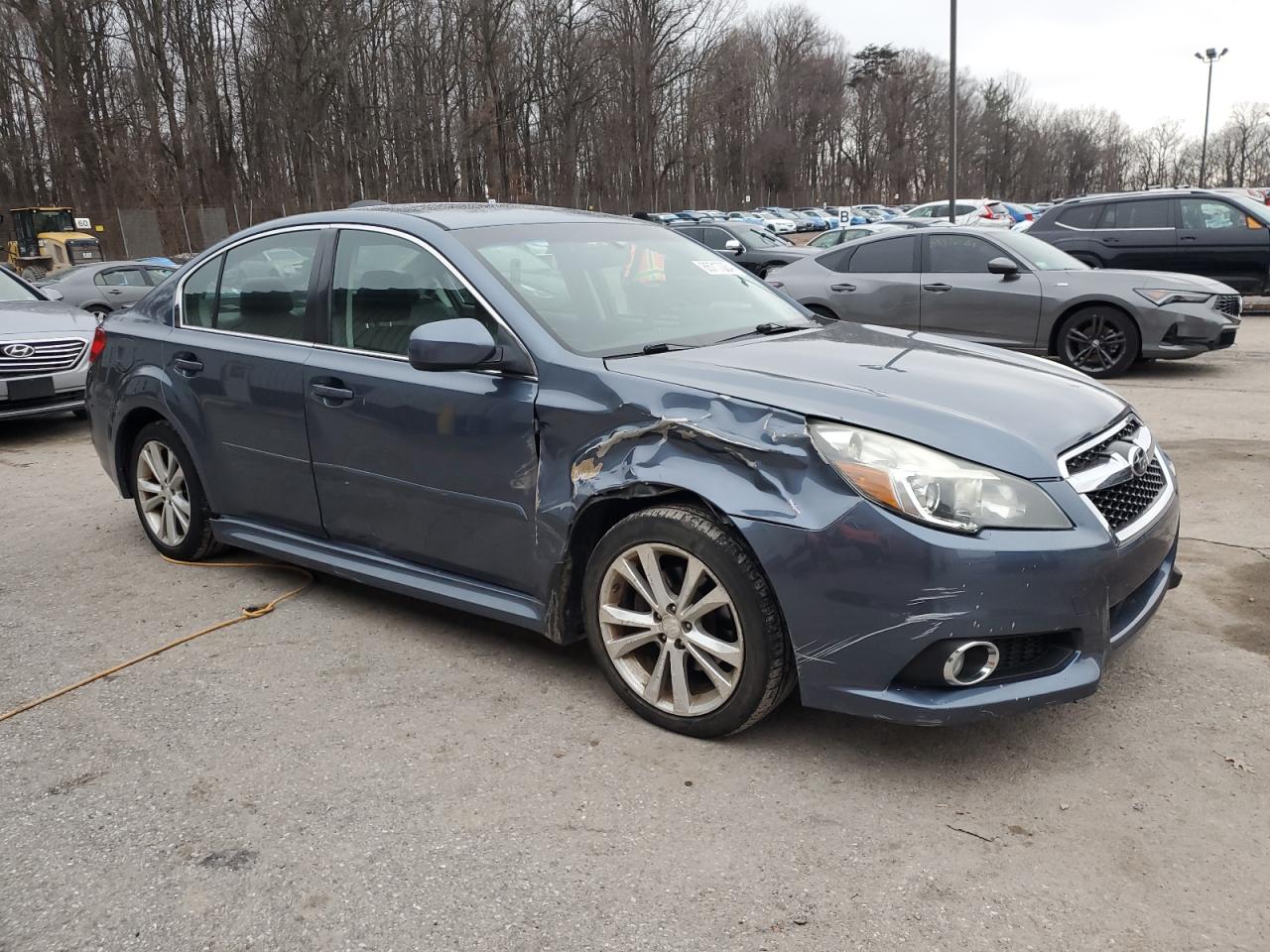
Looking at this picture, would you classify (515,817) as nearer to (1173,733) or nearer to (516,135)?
(1173,733)

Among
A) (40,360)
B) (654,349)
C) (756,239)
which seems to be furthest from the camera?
(756,239)

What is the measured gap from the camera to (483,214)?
423cm

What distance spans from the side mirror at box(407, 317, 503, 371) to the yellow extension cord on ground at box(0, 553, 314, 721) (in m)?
1.61

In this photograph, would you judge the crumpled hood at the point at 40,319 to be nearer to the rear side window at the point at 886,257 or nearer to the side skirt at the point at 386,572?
the side skirt at the point at 386,572

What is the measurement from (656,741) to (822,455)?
1048 millimetres

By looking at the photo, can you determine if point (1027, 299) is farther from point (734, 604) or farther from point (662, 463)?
point (734, 604)

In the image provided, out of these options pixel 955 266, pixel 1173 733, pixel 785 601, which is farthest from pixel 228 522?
pixel 955 266

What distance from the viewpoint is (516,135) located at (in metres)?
57.3

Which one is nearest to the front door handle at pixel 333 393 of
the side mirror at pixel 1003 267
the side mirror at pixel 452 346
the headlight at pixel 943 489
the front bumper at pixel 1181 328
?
the side mirror at pixel 452 346

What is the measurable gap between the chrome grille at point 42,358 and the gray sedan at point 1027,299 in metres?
7.01

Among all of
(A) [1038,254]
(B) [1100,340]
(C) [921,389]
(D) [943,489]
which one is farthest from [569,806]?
(A) [1038,254]

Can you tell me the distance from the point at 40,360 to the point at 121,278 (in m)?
12.0

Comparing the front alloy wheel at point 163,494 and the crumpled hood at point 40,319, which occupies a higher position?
the crumpled hood at point 40,319

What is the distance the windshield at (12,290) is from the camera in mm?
9992
